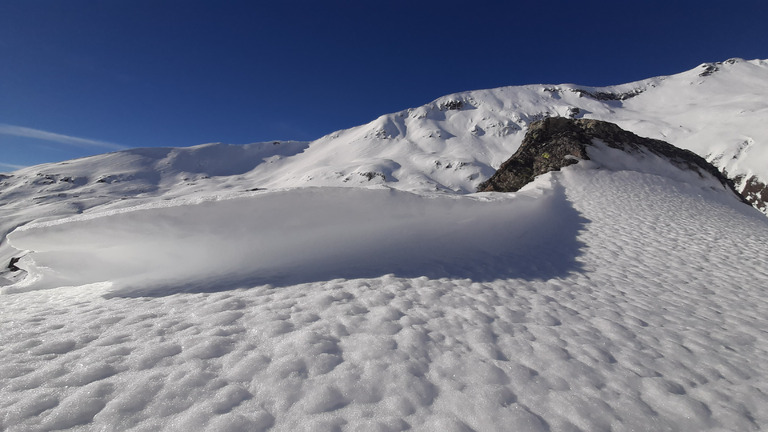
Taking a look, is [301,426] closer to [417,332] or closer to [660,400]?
[417,332]

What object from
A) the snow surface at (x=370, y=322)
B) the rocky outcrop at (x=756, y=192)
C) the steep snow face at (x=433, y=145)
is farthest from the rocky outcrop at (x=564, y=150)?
the steep snow face at (x=433, y=145)

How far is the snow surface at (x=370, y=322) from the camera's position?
2.52 metres

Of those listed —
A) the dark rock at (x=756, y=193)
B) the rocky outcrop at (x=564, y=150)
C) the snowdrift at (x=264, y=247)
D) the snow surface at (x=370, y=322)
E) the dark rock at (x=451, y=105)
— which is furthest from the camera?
the dark rock at (x=451, y=105)

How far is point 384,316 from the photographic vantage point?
13.3 ft

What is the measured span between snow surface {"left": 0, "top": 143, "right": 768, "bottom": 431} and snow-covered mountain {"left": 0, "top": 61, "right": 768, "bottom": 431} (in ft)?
0.08

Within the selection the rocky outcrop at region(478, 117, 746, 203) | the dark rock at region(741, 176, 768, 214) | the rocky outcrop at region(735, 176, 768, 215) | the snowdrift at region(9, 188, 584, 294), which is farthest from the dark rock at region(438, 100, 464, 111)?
the snowdrift at region(9, 188, 584, 294)

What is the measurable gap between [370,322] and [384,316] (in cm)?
25

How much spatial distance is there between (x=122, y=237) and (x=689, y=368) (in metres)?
8.92

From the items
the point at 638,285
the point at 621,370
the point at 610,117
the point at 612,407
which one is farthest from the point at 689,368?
the point at 610,117

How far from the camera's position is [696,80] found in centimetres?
13050

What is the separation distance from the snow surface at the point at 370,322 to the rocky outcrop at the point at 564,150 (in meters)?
9.85

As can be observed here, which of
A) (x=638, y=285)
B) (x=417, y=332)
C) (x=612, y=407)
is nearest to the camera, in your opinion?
(x=612, y=407)

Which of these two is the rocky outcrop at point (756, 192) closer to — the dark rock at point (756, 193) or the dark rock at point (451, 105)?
the dark rock at point (756, 193)

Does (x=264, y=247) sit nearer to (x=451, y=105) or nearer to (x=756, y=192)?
(x=756, y=192)
